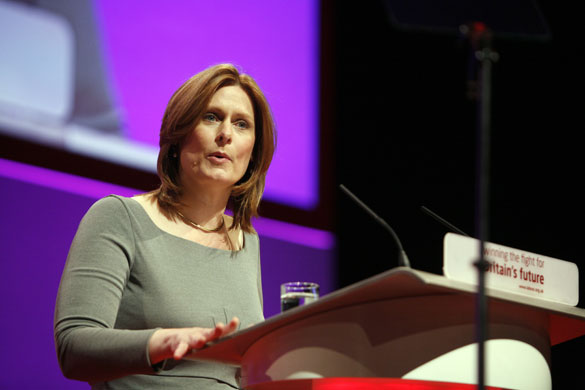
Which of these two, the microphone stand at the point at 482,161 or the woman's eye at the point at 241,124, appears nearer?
the microphone stand at the point at 482,161

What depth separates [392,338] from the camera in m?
1.17

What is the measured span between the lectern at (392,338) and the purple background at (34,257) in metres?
1.59

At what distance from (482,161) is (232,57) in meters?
2.36

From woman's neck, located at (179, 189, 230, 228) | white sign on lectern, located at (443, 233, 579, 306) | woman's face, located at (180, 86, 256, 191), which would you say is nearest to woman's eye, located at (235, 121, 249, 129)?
woman's face, located at (180, 86, 256, 191)

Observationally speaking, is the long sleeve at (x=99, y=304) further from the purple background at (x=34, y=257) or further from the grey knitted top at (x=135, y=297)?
the purple background at (x=34, y=257)

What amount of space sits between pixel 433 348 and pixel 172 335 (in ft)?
1.58

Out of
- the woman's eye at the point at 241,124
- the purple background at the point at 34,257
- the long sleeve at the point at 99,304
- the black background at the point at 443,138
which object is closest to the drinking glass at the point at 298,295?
the long sleeve at the point at 99,304

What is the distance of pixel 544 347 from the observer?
4.36 feet

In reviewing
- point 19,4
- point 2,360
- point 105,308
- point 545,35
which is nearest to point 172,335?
point 105,308

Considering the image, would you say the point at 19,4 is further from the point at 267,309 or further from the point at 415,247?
the point at 415,247

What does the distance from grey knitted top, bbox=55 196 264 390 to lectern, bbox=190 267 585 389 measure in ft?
0.88

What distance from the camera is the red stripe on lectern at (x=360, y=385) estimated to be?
1.20 m

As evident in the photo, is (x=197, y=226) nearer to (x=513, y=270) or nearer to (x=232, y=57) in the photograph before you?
(x=513, y=270)

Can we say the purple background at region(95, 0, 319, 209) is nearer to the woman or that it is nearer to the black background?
the black background
